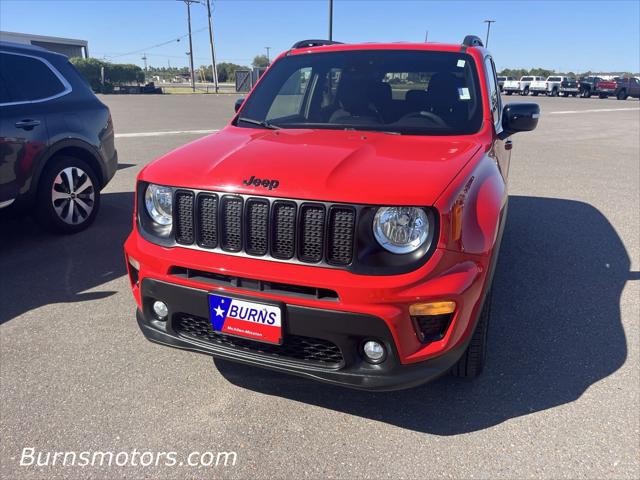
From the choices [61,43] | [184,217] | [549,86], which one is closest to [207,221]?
[184,217]

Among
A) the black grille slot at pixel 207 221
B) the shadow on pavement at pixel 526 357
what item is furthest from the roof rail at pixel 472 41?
the black grille slot at pixel 207 221

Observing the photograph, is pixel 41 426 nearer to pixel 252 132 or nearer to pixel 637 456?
pixel 252 132

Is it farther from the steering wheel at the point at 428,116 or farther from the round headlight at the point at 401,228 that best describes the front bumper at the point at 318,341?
the steering wheel at the point at 428,116

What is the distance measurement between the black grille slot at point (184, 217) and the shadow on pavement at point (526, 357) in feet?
3.13

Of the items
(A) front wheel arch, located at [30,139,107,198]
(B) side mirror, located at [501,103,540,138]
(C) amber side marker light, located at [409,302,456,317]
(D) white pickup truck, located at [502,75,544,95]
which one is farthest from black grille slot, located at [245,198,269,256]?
(D) white pickup truck, located at [502,75,544,95]

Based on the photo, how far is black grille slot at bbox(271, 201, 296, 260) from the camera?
2166 millimetres

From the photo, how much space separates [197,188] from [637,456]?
237 centimetres

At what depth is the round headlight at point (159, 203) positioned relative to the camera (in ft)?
8.07

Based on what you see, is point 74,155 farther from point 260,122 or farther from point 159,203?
point 159,203

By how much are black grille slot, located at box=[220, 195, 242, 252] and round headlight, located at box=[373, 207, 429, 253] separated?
623mm

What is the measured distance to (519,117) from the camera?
3.33 metres

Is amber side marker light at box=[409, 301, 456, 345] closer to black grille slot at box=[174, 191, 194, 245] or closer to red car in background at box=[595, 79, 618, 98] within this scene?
black grille slot at box=[174, 191, 194, 245]

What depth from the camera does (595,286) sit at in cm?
405

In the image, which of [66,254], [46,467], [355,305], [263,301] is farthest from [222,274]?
[66,254]
